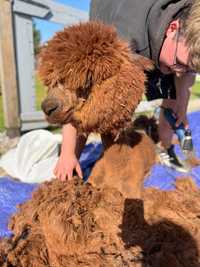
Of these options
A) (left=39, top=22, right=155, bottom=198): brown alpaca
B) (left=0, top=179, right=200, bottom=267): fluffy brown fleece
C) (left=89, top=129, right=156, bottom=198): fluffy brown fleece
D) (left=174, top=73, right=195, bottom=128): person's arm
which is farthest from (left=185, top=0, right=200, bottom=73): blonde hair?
(left=174, top=73, right=195, bottom=128): person's arm

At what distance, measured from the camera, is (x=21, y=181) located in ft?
7.96

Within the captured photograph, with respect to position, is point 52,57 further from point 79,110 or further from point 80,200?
point 80,200

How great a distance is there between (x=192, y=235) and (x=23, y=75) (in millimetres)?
2878

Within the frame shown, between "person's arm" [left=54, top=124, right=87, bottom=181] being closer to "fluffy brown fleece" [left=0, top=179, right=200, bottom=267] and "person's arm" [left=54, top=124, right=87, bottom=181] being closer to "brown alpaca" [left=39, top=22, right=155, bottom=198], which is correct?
"fluffy brown fleece" [left=0, top=179, right=200, bottom=267]

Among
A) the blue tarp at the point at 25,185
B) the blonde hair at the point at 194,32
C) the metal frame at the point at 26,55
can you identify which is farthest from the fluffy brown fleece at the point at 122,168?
the metal frame at the point at 26,55

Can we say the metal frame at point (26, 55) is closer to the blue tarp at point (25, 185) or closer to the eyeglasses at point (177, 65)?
the blue tarp at point (25, 185)

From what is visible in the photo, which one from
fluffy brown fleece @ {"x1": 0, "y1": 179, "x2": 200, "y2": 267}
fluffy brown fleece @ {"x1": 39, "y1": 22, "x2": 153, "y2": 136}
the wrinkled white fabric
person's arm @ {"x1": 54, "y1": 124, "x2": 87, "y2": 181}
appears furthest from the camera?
the wrinkled white fabric

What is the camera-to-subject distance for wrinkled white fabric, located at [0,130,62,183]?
248cm

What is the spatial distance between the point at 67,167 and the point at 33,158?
Answer: 2.76 feet

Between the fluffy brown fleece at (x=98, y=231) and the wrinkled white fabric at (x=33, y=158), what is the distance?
855mm

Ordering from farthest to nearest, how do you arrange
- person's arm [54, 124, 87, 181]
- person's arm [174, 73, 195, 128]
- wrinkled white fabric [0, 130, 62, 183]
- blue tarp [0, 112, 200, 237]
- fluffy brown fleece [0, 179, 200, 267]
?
1. wrinkled white fabric [0, 130, 62, 183]
2. person's arm [174, 73, 195, 128]
3. blue tarp [0, 112, 200, 237]
4. person's arm [54, 124, 87, 181]
5. fluffy brown fleece [0, 179, 200, 267]

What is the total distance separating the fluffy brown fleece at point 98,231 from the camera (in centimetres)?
125

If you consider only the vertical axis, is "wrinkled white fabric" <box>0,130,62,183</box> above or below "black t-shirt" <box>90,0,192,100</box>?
below

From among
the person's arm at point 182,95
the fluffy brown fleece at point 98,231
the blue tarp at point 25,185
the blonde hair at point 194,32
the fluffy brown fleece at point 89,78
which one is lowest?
the blue tarp at point 25,185
